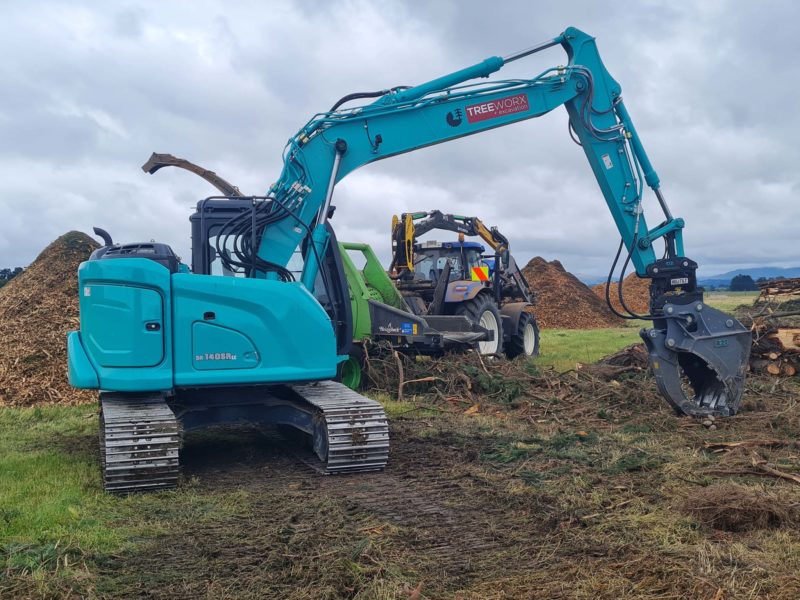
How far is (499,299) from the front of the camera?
15070 mm

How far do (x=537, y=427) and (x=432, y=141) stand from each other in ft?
10.3

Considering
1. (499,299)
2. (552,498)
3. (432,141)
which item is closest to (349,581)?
(552,498)

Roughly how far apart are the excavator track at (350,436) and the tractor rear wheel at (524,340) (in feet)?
30.3

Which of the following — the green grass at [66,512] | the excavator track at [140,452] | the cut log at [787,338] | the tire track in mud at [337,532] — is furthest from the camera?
the cut log at [787,338]

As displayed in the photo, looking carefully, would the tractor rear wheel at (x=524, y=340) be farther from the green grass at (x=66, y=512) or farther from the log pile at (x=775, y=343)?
the green grass at (x=66, y=512)

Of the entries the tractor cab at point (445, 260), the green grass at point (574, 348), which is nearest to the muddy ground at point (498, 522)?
the green grass at point (574, 348)

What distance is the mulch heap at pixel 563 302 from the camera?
2929 cm

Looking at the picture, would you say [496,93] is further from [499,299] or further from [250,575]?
[499,299]

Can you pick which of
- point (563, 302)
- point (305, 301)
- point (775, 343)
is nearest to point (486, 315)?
point (775, 343)

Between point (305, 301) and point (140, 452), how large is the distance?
5.79 feet

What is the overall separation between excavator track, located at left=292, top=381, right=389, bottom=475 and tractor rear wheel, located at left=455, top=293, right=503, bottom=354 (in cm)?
688

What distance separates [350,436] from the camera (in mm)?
6152

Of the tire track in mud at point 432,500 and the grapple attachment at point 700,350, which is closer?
the tire track in mud at point 432,500

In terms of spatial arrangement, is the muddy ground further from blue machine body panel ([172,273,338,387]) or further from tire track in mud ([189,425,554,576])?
blue machine body panel ([172,273,338,387])
